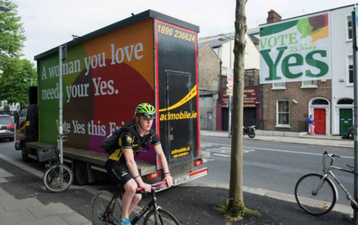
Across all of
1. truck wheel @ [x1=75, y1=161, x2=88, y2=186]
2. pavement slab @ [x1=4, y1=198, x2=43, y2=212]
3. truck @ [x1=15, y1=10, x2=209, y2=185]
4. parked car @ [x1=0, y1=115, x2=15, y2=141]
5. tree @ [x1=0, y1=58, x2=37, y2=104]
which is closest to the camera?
pavement slab @ [x1=4, y1=198, x2=43, y2=212]

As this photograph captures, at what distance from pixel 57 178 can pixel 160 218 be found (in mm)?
4199

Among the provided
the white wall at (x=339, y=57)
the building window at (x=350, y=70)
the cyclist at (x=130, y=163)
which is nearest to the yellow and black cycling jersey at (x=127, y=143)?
the cyclist at (x=130, y=163)

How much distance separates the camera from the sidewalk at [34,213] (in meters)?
4.32

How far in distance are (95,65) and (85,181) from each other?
2.77 m

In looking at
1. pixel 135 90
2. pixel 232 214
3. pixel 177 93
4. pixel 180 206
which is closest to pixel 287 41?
pixel 177 93

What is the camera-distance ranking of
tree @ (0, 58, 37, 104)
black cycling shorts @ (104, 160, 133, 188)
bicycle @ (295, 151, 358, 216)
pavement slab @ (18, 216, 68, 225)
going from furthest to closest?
tree @ (0, 58, 37, 104) < bicycle @ (295, 151, 358, 216) < pavement slab @ (18, 216, 68, 225) < black cycling shorts @ (104, 160, 133, 188)

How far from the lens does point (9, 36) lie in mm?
20656

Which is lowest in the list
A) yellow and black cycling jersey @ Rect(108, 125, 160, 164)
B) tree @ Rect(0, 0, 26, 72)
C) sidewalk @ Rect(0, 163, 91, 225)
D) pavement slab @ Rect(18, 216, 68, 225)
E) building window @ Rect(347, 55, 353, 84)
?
sidewalk @ Rect(0, 163, 91, 225)

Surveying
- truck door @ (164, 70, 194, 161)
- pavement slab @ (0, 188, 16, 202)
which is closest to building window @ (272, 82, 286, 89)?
truck door @ (164, 70, 194, 161)

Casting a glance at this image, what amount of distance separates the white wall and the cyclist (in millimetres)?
20807

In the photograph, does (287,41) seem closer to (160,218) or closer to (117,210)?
(117,210)

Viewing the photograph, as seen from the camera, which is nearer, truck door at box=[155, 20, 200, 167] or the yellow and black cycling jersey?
the yellow and black cycling jersey

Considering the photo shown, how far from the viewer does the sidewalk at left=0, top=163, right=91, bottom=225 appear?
432 centimetres

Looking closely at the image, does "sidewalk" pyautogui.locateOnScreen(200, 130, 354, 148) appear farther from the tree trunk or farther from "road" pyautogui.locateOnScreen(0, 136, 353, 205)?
the tree trunk
